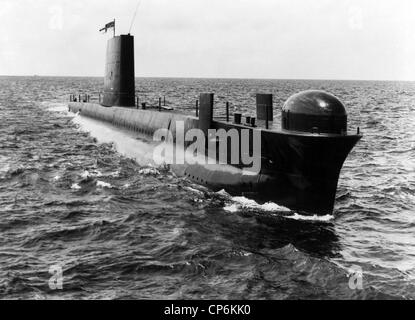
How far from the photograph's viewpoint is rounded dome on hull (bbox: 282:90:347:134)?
49.5 ft

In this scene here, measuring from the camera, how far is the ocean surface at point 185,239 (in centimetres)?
1091

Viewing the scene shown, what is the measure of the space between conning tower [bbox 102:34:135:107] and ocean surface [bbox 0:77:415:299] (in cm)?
1089

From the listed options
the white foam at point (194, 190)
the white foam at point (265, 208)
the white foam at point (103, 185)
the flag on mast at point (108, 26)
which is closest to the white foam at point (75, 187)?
the white foam at point (103, 185)

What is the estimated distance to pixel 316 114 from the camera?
15.2 metres

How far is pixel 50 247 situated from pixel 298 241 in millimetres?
7085

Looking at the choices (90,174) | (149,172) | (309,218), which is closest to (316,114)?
(309,218)

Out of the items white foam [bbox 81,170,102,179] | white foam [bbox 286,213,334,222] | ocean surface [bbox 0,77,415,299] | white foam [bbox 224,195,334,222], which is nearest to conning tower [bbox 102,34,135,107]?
ocean surface [bbox 0,77,415,299]

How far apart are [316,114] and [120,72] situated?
68.4ft

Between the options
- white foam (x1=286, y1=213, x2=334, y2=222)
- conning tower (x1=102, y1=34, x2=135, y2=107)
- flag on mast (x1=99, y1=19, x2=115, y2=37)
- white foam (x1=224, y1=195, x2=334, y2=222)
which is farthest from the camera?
flag on mast (x1=99, y1=19, x2=115, y2=37)

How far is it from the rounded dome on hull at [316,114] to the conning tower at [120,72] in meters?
19.3

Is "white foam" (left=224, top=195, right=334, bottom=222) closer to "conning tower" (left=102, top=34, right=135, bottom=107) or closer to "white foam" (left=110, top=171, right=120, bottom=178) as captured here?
"white foam" (left=110, top=171, right=120, bottom=178)

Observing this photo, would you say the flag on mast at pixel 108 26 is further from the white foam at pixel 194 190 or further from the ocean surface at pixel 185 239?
the white foam at pixel 194 190

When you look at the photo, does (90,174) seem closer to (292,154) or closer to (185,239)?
(185,239)

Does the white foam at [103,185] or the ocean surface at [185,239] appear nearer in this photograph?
the ocean surface at [185,239]
